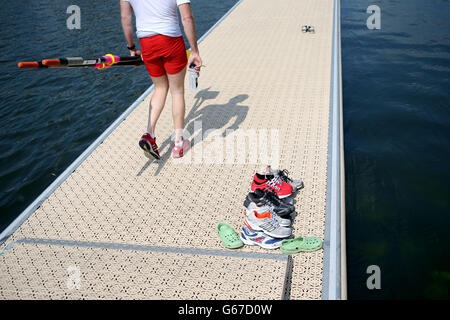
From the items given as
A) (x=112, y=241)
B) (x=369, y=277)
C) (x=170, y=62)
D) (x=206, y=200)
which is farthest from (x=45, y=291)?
(x=369, y=277)

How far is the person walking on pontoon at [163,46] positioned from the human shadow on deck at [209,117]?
33 centimetres

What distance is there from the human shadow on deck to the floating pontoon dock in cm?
1

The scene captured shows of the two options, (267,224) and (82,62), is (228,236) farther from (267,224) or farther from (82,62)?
(82,62)

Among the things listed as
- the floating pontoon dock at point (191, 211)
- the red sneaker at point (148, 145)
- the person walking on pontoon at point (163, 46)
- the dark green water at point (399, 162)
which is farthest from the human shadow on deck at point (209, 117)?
the dark green water at point (399, 162)

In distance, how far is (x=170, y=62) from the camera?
10.8 feet

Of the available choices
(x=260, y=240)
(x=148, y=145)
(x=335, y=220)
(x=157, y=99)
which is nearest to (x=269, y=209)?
(x=260, y=240)

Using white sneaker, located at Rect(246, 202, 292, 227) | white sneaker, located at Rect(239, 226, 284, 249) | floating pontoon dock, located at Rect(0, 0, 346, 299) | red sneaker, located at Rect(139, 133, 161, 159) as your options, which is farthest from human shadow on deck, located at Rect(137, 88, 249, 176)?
white sneaker, located at Rect(239, 226, 284, 249)

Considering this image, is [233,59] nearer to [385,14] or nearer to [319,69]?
[319,69]

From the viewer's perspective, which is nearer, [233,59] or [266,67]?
[266,67]

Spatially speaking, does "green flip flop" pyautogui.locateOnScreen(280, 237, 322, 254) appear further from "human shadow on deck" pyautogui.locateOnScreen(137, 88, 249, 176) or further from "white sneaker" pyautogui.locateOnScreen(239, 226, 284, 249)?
"human shadow on deck" pyautogui.locateOnScreen(137, 88, 249, 176)

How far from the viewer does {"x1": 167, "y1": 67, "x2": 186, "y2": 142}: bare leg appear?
3393 millimetres

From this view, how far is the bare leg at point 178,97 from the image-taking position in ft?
11.1

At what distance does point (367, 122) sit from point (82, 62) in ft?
14.1
